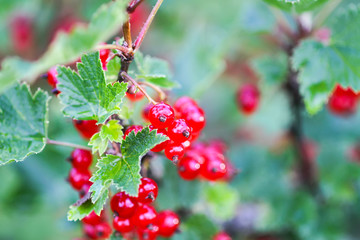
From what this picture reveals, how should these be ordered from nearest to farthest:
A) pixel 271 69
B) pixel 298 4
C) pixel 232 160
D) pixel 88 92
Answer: pixel 88 92
pixel 298 4
pixel 271 69
pixel 232 160

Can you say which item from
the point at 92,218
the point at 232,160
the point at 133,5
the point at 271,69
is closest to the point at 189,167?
the point at 92,218

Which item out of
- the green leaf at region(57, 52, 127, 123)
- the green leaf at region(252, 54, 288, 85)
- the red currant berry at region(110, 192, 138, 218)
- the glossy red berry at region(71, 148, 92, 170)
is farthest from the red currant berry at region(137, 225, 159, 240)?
the green leaf at region(252, 54, 288, 85)

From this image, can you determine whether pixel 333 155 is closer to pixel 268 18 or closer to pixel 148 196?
pixel 268 18

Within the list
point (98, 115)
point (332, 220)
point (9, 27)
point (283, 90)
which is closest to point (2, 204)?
point (9, 27)

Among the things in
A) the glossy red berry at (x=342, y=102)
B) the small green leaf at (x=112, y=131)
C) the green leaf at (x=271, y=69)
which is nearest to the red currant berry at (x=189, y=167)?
the small green leaf at (x=112, y=131)

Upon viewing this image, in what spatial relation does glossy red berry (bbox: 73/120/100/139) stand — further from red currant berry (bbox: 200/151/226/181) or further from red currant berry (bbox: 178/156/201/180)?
red currant berry (bbox: 200/151/226/181)

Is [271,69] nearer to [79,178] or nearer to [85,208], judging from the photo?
[79,178]
